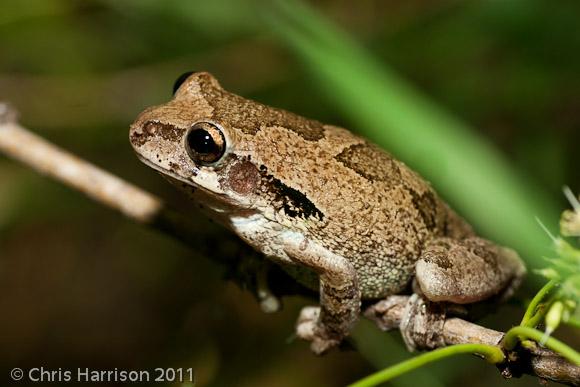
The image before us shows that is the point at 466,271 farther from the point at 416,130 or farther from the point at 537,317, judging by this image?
the point at 537,317

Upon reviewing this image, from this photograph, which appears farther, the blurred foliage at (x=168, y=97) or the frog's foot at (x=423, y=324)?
the blurred foliage at (x=168, y=97)

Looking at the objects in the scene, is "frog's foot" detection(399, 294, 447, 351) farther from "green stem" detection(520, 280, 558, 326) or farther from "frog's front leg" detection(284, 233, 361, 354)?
"green stem" detection(520, 280, 558, 326)

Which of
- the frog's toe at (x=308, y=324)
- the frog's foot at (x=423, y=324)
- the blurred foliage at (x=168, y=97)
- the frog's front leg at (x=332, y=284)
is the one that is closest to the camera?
the frog's foot at (x=423, y=324)

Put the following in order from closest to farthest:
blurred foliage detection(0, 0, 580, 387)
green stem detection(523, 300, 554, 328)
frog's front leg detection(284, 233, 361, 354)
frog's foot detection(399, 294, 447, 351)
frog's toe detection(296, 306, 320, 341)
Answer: green stem detection(523, 300, 554, 328), frog's foot detection(399, 294, 447, 351), frog's front leg detection(284, 233, 361, 354), frog's toe detection(296, 306, 320, 341), blurred foliage detection(0, 0, 580, 387)

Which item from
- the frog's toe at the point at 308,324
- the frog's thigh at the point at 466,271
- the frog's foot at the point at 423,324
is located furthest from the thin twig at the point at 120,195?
the frog's toe at the point at 308,324

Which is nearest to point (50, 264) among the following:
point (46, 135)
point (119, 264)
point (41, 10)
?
point (119, 264)

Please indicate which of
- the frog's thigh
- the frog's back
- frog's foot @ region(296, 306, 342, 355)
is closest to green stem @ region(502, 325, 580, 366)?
the frog's thigh

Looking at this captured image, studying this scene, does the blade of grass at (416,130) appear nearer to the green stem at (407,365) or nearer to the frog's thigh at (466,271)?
the frog's thigh at (466,271)
